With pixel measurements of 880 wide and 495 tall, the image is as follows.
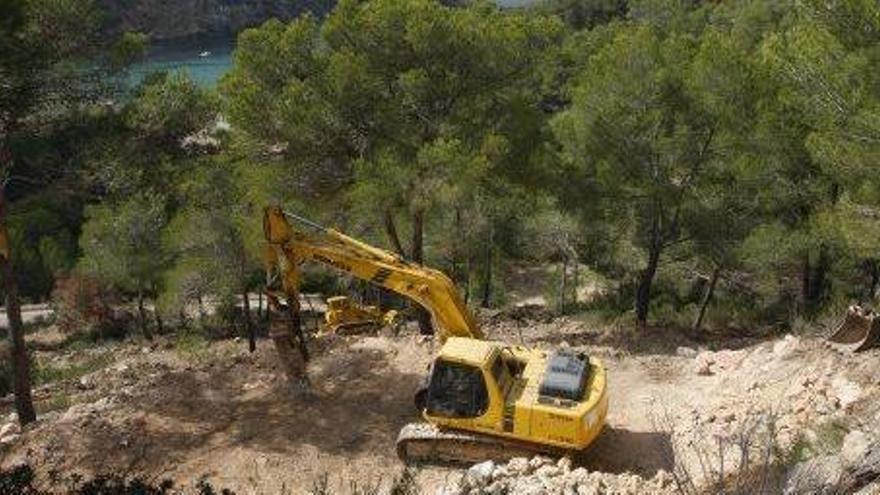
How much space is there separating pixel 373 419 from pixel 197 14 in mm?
102695

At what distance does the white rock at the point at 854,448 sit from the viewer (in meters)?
8.89

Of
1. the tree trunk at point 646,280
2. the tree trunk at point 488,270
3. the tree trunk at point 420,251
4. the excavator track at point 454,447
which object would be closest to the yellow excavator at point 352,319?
the tree trunk at point 420,251

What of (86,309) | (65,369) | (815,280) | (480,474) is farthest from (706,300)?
(86,309)

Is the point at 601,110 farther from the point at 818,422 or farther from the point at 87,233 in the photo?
the point at 87,233

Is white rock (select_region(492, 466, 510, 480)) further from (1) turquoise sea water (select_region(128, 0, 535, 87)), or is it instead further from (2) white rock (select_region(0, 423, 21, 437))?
(1) turquoise sea water (select_region(128, 0, 535, 87))

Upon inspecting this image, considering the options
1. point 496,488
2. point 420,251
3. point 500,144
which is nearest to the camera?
point 496,488

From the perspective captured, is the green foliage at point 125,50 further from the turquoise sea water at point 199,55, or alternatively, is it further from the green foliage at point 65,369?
the turquoise sea water at point 199,55

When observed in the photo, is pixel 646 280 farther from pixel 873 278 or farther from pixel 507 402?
pixel 507 402

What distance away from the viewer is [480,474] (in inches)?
482

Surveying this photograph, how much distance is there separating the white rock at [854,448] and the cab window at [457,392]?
4.95 metres

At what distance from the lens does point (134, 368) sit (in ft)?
66.9

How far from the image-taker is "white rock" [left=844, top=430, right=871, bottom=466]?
8.89 m

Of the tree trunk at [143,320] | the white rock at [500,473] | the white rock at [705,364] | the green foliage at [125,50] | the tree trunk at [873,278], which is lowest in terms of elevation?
the tree trunk at [143,320]

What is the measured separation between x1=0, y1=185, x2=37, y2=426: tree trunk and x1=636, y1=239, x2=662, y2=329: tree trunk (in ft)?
41.4
